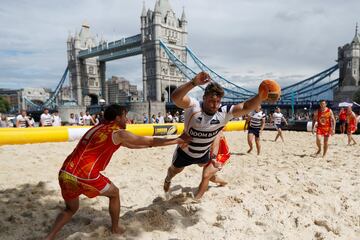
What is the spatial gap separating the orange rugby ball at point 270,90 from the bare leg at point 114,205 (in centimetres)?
180

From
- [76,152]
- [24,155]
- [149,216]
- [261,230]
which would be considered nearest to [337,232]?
[261,230]

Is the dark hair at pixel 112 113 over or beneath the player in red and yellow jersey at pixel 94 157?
over

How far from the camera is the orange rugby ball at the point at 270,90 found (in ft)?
10.7

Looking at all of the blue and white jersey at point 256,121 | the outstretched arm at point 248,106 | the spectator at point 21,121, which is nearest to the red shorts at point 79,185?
the outstretched arm at point 248,106

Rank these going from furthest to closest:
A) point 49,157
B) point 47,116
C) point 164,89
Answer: point 164,89 < point 47,116 < point 49,157

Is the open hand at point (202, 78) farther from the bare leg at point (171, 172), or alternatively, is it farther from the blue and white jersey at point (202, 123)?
the bare leg at point (171, 172)

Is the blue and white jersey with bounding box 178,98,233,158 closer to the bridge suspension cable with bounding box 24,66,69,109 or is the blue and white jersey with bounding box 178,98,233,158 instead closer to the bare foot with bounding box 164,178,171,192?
the bare foot with bounding box 164,178,171,192

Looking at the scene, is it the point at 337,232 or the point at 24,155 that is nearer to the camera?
the point at 337,232

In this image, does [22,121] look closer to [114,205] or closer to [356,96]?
[114,205]

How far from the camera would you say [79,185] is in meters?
2.92

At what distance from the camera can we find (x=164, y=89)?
73500mm

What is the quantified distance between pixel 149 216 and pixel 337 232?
6.66ft

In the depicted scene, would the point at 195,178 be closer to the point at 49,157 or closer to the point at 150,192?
the point at 150,192

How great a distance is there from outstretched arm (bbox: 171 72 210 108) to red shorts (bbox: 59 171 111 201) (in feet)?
3.77
